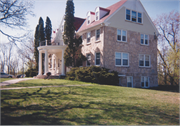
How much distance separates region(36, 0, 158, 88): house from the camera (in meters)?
17.7

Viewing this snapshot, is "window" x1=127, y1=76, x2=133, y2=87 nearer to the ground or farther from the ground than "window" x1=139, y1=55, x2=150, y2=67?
nearer to the ground

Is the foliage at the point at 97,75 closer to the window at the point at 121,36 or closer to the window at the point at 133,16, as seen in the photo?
the window at the point at 121,36

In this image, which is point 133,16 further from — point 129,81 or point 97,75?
point 97,75

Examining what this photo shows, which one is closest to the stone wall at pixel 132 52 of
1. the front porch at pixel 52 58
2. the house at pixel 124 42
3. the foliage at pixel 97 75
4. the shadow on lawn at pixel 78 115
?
the house at pixel 124 42

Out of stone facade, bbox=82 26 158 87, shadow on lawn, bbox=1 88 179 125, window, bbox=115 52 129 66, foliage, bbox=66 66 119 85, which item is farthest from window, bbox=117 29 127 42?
shadow on lawn, bbox=1 88 179 125

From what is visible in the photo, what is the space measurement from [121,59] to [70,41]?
681 cm

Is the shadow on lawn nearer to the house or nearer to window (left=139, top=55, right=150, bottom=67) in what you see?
the house

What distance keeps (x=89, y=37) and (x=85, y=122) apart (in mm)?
16146

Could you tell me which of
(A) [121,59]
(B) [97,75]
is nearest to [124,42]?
(A) [121,59]

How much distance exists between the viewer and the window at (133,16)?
1938 centimetres

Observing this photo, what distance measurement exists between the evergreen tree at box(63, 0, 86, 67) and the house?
116 centimetres

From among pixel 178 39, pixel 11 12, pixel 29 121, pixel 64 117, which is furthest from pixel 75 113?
pixel 178 39

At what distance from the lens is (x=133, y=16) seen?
65.2ft

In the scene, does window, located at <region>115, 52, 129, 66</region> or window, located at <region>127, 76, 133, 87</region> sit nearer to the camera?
window, located at <region>115, 52, 129, 66</region>
